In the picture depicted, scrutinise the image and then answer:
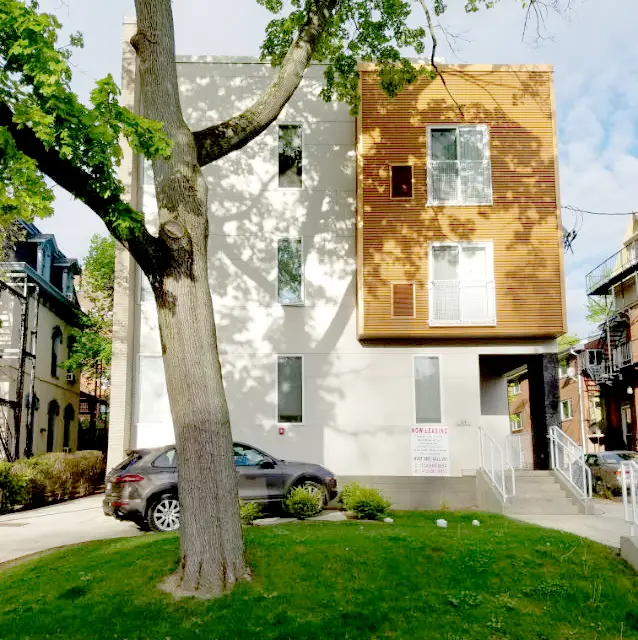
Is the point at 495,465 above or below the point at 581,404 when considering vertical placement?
below

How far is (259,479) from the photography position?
1374 centimetres

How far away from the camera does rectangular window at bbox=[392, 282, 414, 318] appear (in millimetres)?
17156

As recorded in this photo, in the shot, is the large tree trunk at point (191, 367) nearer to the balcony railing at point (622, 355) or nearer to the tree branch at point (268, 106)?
the tree branch at point (268, 106)

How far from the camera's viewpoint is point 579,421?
40344 mm

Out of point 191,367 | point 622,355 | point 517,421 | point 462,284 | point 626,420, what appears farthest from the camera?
point 517,421

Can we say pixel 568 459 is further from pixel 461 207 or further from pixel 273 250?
pixel 273 250

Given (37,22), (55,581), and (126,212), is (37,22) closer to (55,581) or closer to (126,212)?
(126,212)

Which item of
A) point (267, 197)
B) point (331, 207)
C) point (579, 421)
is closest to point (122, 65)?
point (267, 197)

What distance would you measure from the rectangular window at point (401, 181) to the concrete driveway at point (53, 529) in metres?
10.0

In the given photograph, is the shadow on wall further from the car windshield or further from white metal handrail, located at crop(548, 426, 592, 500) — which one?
white metal handrail, located at crop(548, 426, 592, 500)

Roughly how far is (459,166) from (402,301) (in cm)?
386

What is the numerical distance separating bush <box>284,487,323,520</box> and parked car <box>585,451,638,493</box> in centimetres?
1133

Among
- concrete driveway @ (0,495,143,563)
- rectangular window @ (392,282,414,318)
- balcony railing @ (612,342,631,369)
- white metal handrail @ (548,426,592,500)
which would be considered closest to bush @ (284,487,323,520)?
concrete driveway @ (0,495,143,563)

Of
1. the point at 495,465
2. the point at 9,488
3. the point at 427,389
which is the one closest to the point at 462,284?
the point at 427,389
